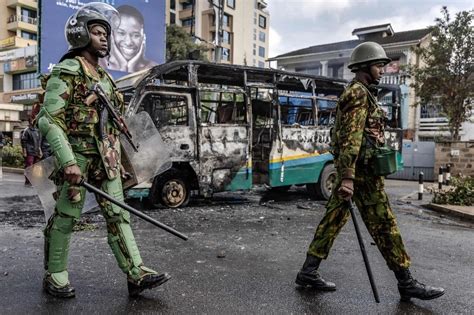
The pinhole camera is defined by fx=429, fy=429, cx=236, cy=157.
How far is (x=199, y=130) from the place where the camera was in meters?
7.70

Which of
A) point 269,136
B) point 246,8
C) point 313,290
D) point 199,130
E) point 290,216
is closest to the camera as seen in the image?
point 313,290

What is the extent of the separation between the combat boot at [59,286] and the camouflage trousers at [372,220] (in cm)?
183

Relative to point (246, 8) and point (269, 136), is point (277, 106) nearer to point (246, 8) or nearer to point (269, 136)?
point (269, 136)

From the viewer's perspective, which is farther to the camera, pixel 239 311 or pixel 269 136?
pixel 269 136

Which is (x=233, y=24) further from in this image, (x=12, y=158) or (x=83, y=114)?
(x=83, y=114)

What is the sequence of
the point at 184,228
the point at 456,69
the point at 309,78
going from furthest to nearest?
the point at 456,69
the point at 309,78
the point at 184,228

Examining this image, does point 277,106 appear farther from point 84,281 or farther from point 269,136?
point 84,281

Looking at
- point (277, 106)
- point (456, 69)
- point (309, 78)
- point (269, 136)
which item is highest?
point (456, 69)

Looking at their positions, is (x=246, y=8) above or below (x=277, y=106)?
above

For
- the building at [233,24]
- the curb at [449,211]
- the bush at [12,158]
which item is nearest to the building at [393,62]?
the curb at [449,211]

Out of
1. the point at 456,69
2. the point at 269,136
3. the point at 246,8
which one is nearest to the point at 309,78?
the point at 269,136

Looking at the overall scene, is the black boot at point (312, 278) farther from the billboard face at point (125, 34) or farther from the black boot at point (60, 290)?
the billboard face at point (125, 34)

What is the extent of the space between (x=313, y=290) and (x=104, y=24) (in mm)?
2544

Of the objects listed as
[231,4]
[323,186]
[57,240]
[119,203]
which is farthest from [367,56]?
[231,4]
